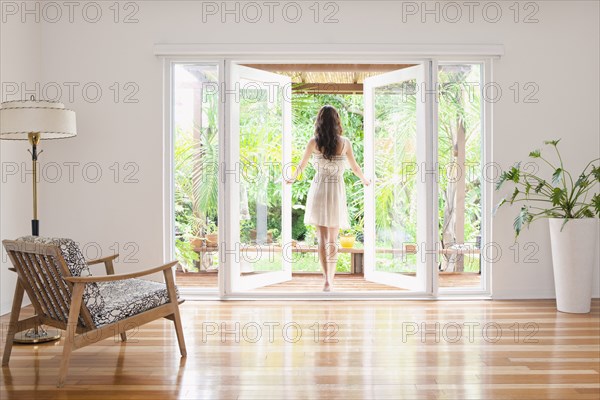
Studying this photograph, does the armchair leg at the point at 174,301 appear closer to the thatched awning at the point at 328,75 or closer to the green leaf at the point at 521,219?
the green leaf at the point at 521,219

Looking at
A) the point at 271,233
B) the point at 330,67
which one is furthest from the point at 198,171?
the point at 330,67

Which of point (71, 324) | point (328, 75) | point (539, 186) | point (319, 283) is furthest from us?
point (328, 75)

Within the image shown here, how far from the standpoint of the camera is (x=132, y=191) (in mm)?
5199

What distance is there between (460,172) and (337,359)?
273 cm

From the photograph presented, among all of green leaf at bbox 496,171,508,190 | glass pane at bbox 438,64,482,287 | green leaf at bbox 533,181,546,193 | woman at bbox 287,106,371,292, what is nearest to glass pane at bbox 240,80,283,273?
woman at bbox 287,106,371,292

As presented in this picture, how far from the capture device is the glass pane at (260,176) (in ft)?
17.8

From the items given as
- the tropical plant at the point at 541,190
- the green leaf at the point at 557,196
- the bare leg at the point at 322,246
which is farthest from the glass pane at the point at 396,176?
the green leaf at the point at 557,196

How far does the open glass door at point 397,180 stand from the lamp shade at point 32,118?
9.40ft

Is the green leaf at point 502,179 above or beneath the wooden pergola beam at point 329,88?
beneath

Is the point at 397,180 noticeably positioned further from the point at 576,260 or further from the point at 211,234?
the point at 211,234

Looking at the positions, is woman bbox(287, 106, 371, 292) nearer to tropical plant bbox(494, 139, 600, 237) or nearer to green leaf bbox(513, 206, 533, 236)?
tropical plant bbox(494, 139, 600, 237)

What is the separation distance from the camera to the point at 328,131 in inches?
225

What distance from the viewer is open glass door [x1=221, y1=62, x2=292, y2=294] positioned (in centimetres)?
526

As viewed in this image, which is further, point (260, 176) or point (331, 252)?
point (331, 252)
